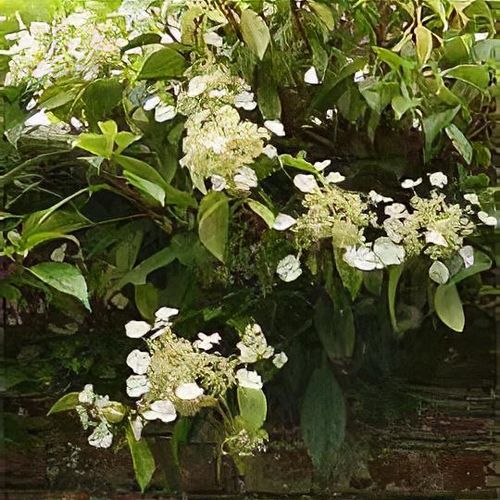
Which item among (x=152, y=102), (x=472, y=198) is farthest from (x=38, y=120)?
(x=472, y=198)

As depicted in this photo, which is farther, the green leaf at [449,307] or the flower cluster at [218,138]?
the green leaf at [449,307]

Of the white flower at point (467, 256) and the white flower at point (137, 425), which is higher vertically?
the white flower at point (467, 256)

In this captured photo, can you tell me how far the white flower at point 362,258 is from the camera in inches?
30.1

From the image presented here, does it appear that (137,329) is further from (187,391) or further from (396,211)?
(396,211)

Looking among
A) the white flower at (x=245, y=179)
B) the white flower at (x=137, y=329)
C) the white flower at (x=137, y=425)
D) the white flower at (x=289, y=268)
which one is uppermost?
the white flower at (x=245, y=179)

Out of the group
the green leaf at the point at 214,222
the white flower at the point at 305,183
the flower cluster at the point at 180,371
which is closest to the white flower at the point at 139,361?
the flower cluster at the point at 180,371

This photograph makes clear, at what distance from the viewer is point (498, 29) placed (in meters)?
0.85

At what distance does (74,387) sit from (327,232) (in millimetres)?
327

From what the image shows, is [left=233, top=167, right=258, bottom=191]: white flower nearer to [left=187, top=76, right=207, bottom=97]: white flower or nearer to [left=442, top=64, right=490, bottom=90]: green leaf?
[left=187, top=76, right=207, bottom=97]: white flower

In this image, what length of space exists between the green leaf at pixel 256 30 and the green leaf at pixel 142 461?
0.41 meters

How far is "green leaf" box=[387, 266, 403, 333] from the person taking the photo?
797 mm

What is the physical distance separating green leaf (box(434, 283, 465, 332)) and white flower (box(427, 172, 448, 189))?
0.10 m

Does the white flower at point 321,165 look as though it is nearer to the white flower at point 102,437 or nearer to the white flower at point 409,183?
the white flower at point 409,183

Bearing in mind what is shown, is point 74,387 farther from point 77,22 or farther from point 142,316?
point 77,22
